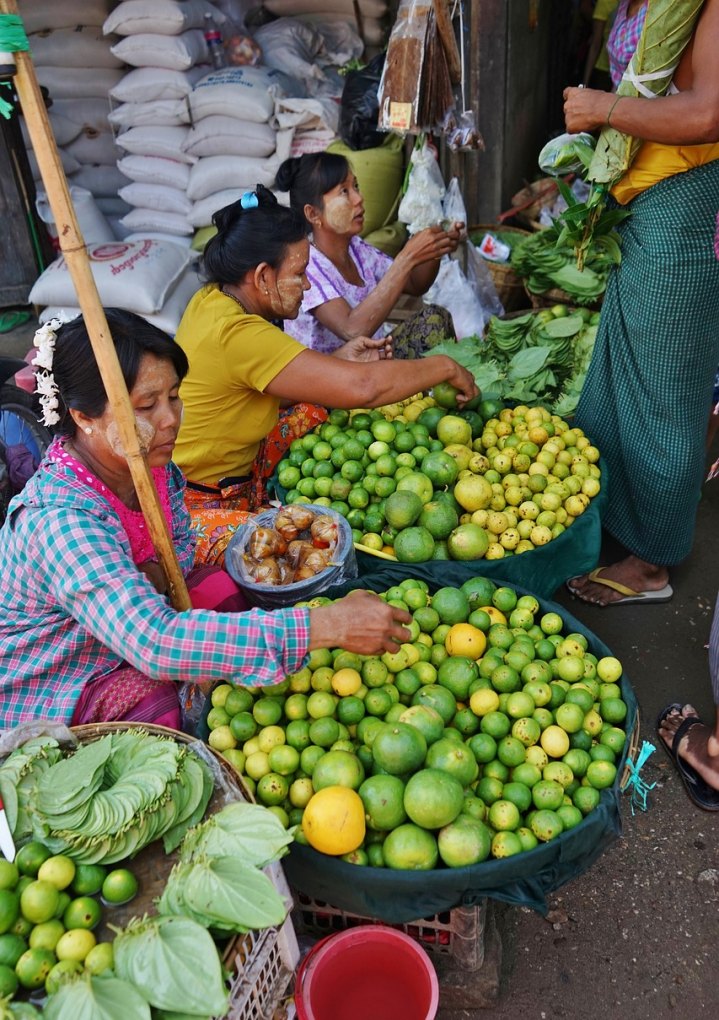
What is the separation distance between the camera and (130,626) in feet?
5.58

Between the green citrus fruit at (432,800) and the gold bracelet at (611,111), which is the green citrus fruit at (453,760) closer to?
the green citrus fruit at (432,800)

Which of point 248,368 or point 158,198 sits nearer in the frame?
point 248,368

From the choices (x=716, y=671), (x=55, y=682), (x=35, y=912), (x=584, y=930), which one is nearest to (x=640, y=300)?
(x=716, y=671)

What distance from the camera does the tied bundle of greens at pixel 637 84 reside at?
97.0 inches

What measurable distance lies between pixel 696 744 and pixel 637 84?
2191mm

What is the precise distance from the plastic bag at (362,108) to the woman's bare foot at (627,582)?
305 cm

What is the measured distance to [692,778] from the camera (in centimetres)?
267

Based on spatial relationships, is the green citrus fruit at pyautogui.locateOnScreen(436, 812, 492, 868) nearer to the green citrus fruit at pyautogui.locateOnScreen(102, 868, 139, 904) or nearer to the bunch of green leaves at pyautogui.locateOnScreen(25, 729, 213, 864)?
the bunch of green leaves at pyautogui.locateOnScreen(25, 729, 213, 864)

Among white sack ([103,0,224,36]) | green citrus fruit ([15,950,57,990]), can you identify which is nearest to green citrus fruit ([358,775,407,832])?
green citrus fruit ([15,950,57,990])

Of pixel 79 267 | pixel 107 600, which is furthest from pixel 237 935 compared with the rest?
pixel 79 267

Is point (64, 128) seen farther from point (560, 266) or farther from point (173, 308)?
point (560, 266)

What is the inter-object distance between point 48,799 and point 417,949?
0.92 metres

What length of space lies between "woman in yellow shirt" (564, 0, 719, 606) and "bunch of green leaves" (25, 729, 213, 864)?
2204 mm

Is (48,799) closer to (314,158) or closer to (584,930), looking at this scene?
(584,930)
